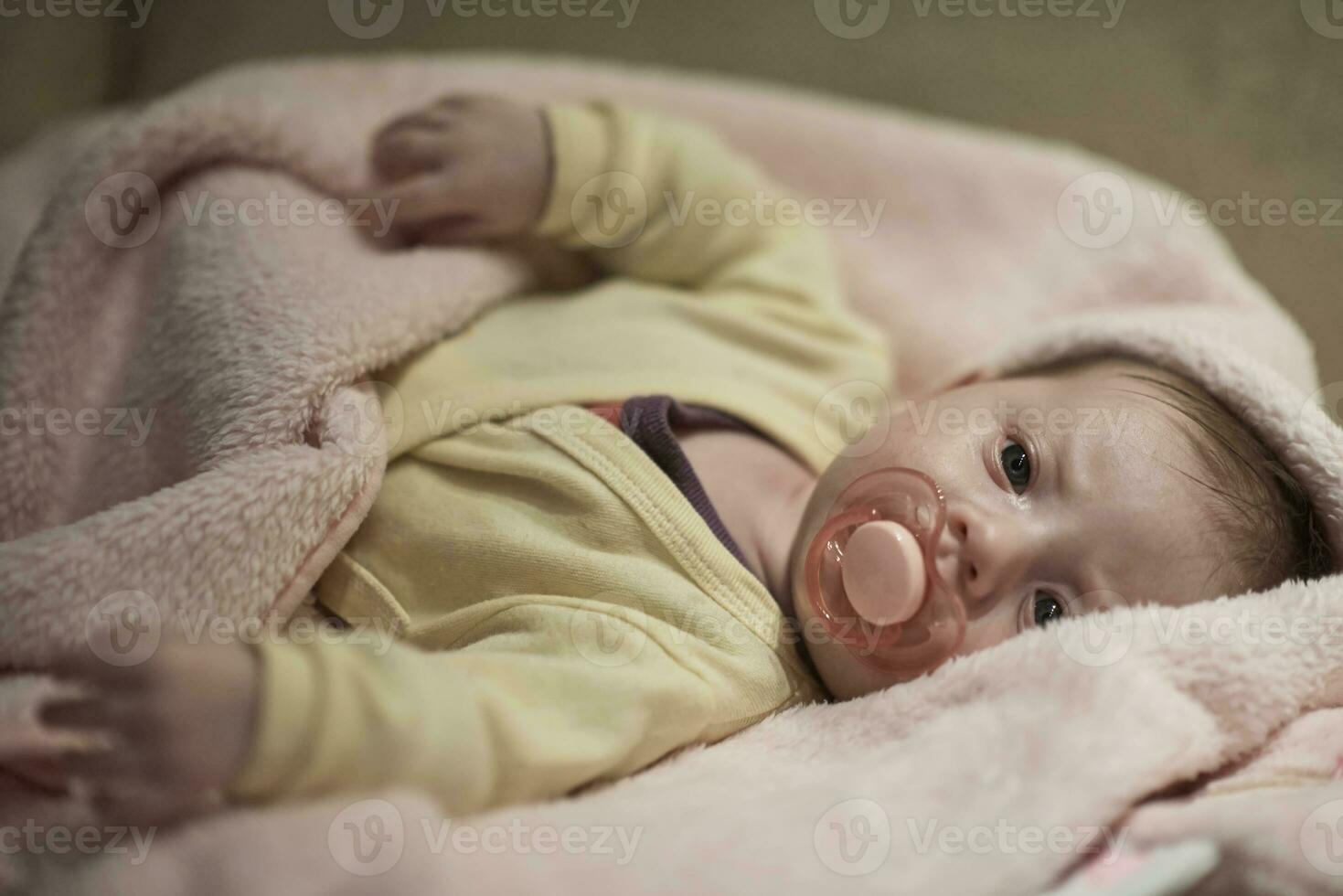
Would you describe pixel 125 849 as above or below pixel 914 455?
below

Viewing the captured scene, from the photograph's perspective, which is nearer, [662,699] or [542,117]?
[662,699]

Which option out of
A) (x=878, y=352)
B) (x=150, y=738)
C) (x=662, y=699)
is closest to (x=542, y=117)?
(x=878, y=352)

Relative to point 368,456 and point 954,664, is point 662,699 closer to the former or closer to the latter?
point 954,664

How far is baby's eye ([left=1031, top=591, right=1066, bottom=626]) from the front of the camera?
37.0 inches

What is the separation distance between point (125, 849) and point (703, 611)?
1.61 feet

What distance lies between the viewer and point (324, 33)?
1.61 meters
